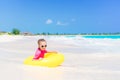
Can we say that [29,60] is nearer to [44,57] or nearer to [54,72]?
[44,57]

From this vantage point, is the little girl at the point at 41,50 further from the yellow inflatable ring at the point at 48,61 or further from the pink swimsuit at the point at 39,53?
the yellow inflatable ring at the point at 48,61

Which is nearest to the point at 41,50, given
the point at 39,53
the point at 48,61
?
the point at 39,53

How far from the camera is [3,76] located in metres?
4.67

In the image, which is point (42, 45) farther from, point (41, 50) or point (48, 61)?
point (48, 61)

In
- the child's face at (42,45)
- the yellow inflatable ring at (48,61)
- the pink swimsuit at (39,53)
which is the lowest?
the yellow inflatable ring at (48,61)

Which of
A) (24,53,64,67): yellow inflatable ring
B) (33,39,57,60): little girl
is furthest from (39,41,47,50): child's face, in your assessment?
(24,53,64,67): yellow inflatable ring

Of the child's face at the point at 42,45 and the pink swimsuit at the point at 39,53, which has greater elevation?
the child's face at the point at 42,45

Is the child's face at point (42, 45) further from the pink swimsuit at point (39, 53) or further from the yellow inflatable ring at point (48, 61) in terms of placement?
the yellow inflatable ring at point (48, 61)

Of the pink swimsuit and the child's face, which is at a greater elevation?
the child's face

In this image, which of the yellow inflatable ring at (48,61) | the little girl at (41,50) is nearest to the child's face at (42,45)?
the little girl at (41,50)

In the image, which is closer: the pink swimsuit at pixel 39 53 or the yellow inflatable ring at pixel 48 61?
the yellow inflatable ring at pixel 48 61

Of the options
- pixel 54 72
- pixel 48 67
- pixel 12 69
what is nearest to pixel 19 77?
pixel 12 69

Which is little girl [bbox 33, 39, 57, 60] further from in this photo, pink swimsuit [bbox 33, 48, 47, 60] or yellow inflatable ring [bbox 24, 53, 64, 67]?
yellow inflatable ring [bbox 24, 53, 64, 67]

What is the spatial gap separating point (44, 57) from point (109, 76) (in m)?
1.69
